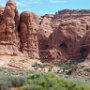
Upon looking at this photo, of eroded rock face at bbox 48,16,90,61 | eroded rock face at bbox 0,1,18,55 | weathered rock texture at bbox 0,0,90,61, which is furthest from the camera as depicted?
eroded rock face at bbox 48,16,90,61

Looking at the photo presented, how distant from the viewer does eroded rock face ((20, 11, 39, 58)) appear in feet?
212

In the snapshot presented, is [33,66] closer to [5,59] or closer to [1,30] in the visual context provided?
[5,59]

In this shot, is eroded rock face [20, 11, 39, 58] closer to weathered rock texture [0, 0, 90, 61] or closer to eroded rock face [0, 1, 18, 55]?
weathered rock texture [0, 0, 90, 61]

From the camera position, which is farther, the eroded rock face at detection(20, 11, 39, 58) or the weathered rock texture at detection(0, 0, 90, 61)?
the eroded rock face at detection(20, 11, 39, 58)

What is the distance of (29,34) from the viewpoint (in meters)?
65.2

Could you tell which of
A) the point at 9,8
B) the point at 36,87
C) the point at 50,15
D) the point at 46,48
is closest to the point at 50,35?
the point at 46,48

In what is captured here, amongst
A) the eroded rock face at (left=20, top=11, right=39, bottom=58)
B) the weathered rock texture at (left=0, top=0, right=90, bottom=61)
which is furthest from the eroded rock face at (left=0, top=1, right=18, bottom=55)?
the eroded rock face at (left=20, top=11, right=39, bottom=58)

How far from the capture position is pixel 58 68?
61906mm

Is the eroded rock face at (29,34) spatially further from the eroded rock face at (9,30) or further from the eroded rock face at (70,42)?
the eroded rock face at (70,42)

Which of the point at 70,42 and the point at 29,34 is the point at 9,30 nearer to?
the point at 29,34

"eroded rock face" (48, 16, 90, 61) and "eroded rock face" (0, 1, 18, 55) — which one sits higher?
"eroded rock face" (0, 1, 18, 55)

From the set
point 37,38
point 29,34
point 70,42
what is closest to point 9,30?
point 29,34

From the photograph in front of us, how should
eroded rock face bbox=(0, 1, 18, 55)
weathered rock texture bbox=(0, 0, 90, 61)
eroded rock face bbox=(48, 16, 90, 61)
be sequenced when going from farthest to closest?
eroded rock face bbox=(48, 16, 90, 61) → weathered rock texture bbox=(0, 0, 90, 61) → eroded rock face bbox=(0, 1, 18, 55)

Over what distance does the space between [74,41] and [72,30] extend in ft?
7.59
